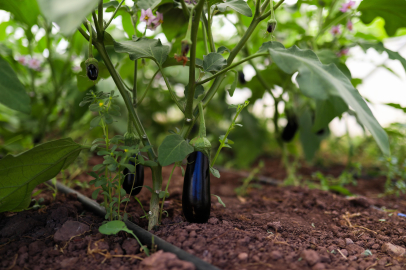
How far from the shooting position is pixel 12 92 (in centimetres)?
61

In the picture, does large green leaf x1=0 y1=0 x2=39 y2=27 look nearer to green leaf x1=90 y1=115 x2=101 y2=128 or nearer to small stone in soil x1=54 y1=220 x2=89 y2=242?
green leaf x1=90 y1=115 x2=101 y2=128

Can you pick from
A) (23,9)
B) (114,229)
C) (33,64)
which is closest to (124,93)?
(114,229)

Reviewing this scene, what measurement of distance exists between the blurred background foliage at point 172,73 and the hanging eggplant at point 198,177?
26 centimetres

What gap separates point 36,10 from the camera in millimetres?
1192

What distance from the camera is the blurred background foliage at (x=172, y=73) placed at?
1146 mm

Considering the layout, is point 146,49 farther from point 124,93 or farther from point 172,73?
point 172,73

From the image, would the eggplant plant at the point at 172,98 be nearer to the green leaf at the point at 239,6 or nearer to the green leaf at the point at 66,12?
the green leaf at the point at 239,6

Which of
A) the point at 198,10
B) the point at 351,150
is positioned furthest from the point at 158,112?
the point at 198,10

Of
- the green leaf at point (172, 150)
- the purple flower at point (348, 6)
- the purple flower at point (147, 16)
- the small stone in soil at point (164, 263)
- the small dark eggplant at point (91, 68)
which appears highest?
the purple flower at point (348, 6)

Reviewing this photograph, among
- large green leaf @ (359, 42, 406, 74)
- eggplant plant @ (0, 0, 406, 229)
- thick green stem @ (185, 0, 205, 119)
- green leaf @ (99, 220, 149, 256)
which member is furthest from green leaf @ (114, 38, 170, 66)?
large green leaf @ (359, 42, 406, 74)

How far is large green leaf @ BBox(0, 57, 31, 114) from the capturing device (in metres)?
0.60

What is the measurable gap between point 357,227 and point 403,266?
240 mm

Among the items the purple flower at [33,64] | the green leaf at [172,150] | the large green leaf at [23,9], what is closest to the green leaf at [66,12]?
the green leaf at [172,150]

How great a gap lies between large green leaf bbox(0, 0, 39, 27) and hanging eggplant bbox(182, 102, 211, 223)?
89cm
